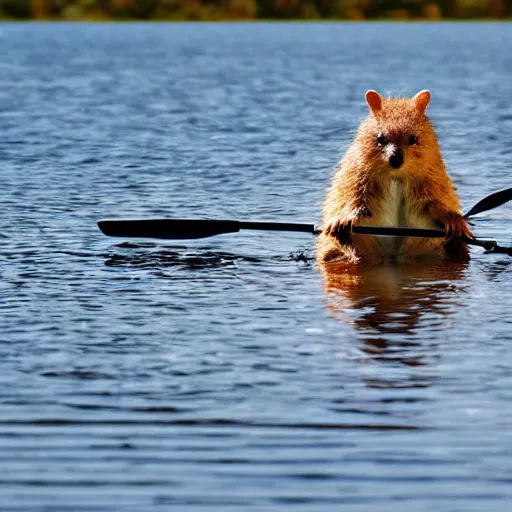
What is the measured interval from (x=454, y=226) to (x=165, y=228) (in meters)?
2.23

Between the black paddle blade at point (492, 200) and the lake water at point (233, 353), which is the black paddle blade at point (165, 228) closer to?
the lake water at point (233, 353)

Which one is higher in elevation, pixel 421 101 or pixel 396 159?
pixel 421 101

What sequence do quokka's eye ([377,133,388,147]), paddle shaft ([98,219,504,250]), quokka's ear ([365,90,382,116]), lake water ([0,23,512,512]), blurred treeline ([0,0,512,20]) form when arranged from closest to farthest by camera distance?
1. lake water ([0,23,512,512])
2. quokka's eye ([377,133,388,147])
3. quokka's ear ([365,90,382,116])
4. paddle shaft ([98,219,504,250])
5. blurred treeline ([0,0,512,20])

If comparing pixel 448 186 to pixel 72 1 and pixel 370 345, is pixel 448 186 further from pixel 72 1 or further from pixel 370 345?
pixel 72 1

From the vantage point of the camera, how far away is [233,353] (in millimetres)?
8430

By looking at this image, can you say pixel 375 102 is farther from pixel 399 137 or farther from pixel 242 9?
pixel 242 9

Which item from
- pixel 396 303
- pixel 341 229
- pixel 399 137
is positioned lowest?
pixel 396 303

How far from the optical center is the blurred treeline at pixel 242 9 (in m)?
120

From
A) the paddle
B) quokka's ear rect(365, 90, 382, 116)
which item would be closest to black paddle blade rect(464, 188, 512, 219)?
the paddle

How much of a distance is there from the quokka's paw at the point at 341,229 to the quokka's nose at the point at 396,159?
51 cm

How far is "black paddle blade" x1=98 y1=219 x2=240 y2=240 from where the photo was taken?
11820mm

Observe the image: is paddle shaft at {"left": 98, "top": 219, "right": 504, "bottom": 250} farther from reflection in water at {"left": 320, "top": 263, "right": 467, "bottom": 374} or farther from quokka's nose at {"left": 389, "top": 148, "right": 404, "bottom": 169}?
quokka's nose at {"left": 389, "top": 148, "right": 404, "bottom": 169}

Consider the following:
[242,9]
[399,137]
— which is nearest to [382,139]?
[399,137]

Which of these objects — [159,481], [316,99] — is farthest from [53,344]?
[316,99]
